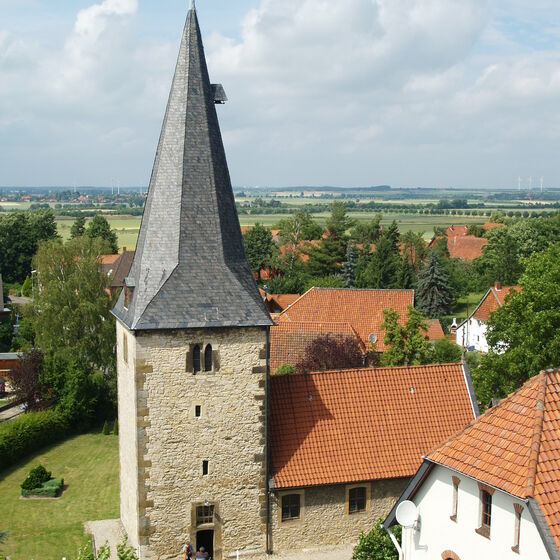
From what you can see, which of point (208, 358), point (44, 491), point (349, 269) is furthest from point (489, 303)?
point (208, 358)

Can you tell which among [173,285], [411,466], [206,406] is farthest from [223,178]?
[411,466]

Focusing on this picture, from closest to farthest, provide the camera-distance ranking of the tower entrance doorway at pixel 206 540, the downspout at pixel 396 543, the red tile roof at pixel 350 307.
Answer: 1. the downspout at pixel 396 543
2. the tower entrance doorway at pixel 206 540
3. the red tile roof at pixel 350 307

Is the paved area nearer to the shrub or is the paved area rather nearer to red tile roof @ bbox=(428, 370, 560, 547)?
the shrub

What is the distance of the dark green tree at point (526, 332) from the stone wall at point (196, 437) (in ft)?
41.1

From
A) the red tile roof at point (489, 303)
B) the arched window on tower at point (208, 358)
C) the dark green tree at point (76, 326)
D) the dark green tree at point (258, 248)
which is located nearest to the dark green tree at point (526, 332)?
the arched window on tower at point (208, 358)

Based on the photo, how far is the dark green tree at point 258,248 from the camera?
281 ft

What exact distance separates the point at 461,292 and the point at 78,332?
50.4 m

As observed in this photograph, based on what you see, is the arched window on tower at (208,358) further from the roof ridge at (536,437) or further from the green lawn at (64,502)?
the roof ridge at (536,437)

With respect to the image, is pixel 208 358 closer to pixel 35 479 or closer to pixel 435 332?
pixel 35 479

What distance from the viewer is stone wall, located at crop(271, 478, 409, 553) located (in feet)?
72.5

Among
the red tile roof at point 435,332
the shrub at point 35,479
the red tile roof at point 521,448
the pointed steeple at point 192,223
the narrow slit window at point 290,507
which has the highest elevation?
the pointed steeple at point 192,223

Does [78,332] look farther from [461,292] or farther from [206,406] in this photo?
[461,292]

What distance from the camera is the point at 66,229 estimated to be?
160 m

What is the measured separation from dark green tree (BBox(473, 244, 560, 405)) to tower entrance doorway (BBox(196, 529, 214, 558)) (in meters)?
13.8
